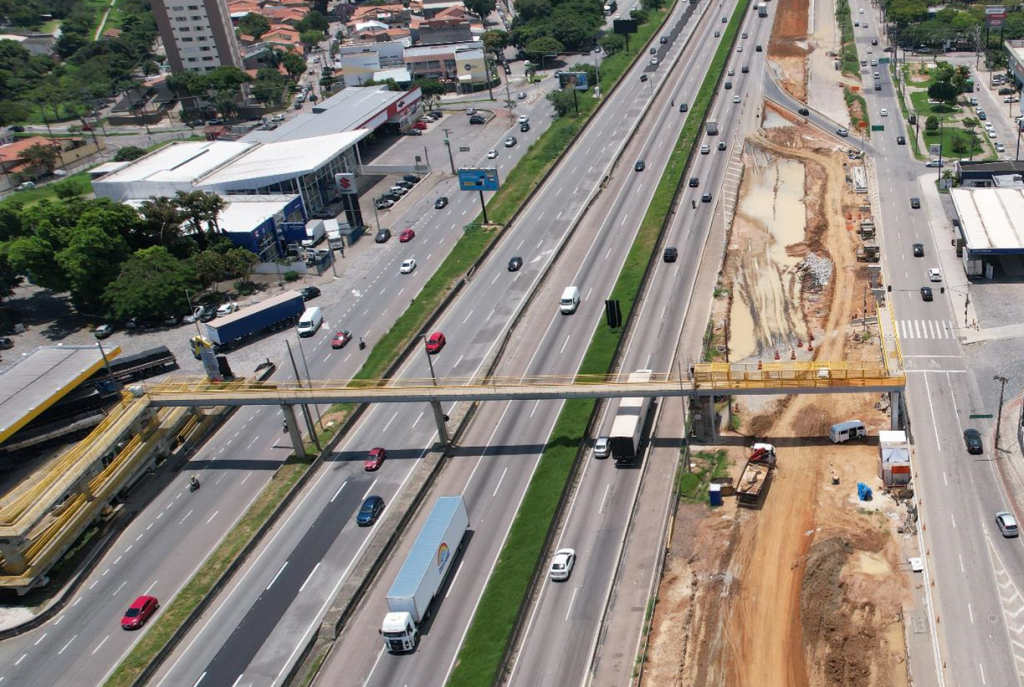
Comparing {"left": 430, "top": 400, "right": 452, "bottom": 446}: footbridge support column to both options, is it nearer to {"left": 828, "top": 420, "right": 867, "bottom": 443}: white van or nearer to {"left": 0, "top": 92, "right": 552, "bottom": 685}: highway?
{"left": 0, "top": 92, "right": 552, "bottom": 685}: highway

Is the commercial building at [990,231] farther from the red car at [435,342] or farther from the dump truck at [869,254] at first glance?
the red car at [435,342]

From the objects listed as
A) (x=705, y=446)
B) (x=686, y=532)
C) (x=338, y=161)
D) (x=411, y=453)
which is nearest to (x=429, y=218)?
(x=338, y=161)

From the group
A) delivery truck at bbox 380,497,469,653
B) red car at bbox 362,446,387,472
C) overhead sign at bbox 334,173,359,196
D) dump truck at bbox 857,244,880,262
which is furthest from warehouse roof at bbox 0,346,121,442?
dump truck at bbox 857,244,880,262

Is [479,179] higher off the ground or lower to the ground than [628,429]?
higher

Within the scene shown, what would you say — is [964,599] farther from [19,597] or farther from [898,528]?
[19,597]

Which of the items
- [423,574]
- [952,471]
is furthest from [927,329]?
[423,574]

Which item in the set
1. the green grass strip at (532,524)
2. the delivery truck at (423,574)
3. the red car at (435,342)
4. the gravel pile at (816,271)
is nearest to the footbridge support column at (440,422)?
the green grass strip at (532,524)

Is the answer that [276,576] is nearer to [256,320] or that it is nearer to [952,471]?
[256,320]
